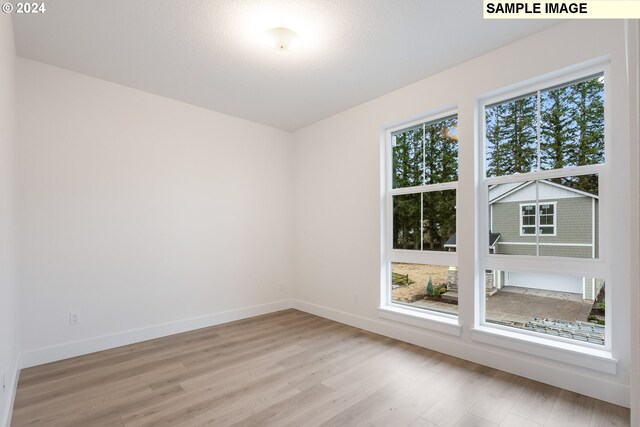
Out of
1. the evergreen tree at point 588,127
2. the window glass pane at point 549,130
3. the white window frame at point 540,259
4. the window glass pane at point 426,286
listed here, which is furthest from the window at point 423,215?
the evergreen tree at point 588,127

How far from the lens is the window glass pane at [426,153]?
3.46 m

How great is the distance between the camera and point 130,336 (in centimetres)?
356

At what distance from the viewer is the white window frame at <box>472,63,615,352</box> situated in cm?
246

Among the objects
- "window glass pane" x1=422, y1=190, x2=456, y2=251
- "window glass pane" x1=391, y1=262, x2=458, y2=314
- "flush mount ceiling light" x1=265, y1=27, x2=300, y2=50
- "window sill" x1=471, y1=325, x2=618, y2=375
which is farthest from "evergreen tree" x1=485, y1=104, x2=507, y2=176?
"flush mount ceiling light" x1=265, y1=27, x2=300, y2=50

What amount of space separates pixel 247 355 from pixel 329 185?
245 centimetres

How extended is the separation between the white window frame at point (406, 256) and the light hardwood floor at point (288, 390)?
0.98 feet

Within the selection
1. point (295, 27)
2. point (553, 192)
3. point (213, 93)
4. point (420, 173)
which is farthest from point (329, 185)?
point (553, 192)

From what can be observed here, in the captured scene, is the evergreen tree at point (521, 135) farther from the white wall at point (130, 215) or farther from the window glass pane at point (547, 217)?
the white wall at point (130, 215)

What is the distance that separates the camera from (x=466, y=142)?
3.17 metres

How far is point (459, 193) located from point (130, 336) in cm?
383

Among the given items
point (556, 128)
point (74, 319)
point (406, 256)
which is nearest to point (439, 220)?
point (406, 256)

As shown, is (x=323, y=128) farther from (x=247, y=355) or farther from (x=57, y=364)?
(x=57, y=364)

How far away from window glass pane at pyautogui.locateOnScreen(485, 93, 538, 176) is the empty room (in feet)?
0.07

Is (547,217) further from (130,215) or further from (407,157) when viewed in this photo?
(130,215)
